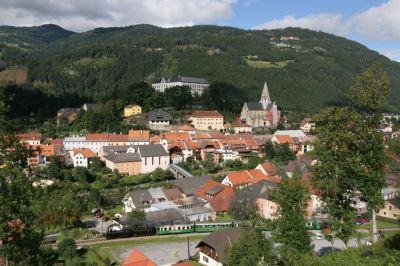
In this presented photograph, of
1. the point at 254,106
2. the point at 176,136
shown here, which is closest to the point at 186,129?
the point at 176,136

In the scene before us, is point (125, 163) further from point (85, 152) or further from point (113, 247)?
point (113, 247)

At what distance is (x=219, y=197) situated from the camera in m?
44.3

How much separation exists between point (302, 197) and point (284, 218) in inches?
52.5

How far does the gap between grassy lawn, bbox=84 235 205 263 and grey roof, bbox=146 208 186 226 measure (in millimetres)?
2391

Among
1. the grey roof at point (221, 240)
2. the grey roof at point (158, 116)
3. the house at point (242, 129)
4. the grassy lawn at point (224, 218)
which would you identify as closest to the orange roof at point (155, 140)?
the grey roof at point (158, 116)

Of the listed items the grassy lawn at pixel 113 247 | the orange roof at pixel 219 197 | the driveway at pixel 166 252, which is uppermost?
the orange roof at pixel 219 197

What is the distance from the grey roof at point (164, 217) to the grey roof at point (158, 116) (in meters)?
39.6

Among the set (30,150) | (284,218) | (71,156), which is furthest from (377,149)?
(71,156)

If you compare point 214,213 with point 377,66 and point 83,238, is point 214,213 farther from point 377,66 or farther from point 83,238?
point 377,66

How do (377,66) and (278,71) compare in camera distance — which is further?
(278,71)

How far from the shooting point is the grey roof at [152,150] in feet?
192

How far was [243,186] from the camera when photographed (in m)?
48.3

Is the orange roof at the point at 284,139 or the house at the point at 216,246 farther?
the orange roof at the point at 284,139

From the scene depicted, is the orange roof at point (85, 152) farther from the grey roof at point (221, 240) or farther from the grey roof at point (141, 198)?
the grey roof at point (221, 240)
